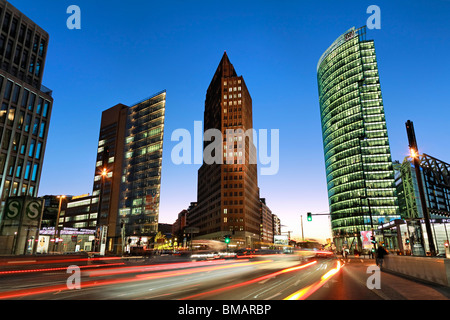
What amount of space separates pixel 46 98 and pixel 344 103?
11859cm

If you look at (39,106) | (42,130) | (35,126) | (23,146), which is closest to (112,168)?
(42,130)

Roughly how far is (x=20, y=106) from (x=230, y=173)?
284ft

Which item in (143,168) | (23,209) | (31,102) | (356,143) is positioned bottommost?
(23,209)

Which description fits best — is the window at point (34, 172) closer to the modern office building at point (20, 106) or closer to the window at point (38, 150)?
the modern office building at point (20, 106)

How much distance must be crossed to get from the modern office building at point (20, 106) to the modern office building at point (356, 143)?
109 m

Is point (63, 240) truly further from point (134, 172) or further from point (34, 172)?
Answer: point (134, 172)

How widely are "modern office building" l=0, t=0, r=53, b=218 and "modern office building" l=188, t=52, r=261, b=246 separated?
7916cm

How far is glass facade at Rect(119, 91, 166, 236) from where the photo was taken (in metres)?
112

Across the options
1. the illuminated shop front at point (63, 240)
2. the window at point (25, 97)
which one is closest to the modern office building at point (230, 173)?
the illuminated shop front at point (63, 240)

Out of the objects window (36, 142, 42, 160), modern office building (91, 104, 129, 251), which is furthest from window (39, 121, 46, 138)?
modern office building (91, 104, 129, 251)

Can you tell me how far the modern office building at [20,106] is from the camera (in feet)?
158

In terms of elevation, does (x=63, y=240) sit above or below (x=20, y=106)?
below

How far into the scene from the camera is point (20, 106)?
5075 centimetres
